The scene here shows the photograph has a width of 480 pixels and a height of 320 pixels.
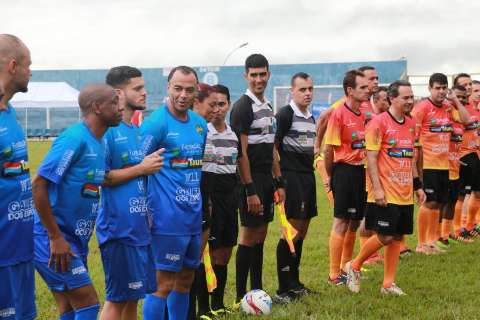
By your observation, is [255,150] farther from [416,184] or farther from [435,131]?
[435,131]

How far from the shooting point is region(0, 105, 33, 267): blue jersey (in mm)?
3783

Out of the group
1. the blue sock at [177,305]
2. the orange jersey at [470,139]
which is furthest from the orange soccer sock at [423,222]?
the blue sock at [177,305]

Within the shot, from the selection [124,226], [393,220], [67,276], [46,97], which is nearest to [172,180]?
[124,226]

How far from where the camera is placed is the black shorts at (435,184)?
10249 mm

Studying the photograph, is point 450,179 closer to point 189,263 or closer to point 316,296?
point 316,296

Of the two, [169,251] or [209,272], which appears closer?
[169,251]

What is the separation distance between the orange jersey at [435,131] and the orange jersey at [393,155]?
2881 mm

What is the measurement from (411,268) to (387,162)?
6.73 ft

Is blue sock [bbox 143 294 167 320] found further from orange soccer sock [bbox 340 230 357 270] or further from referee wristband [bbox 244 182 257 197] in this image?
orange soccer sock [bbox 340 230 357 270]

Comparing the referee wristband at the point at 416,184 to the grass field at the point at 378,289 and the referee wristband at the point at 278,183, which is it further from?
the referee wristband at the point at 278,183

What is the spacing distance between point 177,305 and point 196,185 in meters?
1.01

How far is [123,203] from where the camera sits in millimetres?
4641

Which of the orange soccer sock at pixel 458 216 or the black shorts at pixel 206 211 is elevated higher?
the black shorts at pixel 206 211

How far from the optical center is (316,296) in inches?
284
